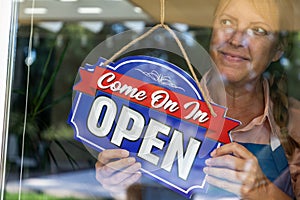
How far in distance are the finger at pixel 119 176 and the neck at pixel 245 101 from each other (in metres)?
0.29

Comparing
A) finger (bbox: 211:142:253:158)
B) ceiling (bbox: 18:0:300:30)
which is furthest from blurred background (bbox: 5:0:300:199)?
finger (bbox: 211:142:253:158)

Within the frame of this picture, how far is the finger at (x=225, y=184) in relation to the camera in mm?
1514

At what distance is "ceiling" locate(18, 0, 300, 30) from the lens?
5.25ft

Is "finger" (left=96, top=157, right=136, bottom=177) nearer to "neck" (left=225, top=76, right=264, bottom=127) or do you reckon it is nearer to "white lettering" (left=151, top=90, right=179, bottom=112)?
"white lettering" (left=151, top=90, right=179, bottom=112)

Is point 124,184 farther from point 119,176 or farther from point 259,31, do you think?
point 259,31

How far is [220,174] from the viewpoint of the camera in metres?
1.52

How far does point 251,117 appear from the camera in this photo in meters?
1.54

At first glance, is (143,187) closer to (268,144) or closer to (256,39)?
(268,144)

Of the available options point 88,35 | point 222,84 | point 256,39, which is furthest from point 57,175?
point 256,39

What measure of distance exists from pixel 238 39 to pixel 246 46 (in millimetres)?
29

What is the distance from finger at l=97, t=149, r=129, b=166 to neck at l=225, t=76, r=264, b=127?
0.97ft

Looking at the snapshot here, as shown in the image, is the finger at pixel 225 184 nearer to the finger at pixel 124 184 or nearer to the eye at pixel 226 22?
the finger at pixel 124 184

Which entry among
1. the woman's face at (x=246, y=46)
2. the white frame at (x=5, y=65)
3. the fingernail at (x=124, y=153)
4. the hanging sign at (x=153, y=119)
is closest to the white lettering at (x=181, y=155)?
the hanging sign at (x=153, y=119)

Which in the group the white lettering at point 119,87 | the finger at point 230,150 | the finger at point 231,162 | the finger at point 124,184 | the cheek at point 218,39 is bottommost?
the finger at point 124,184
